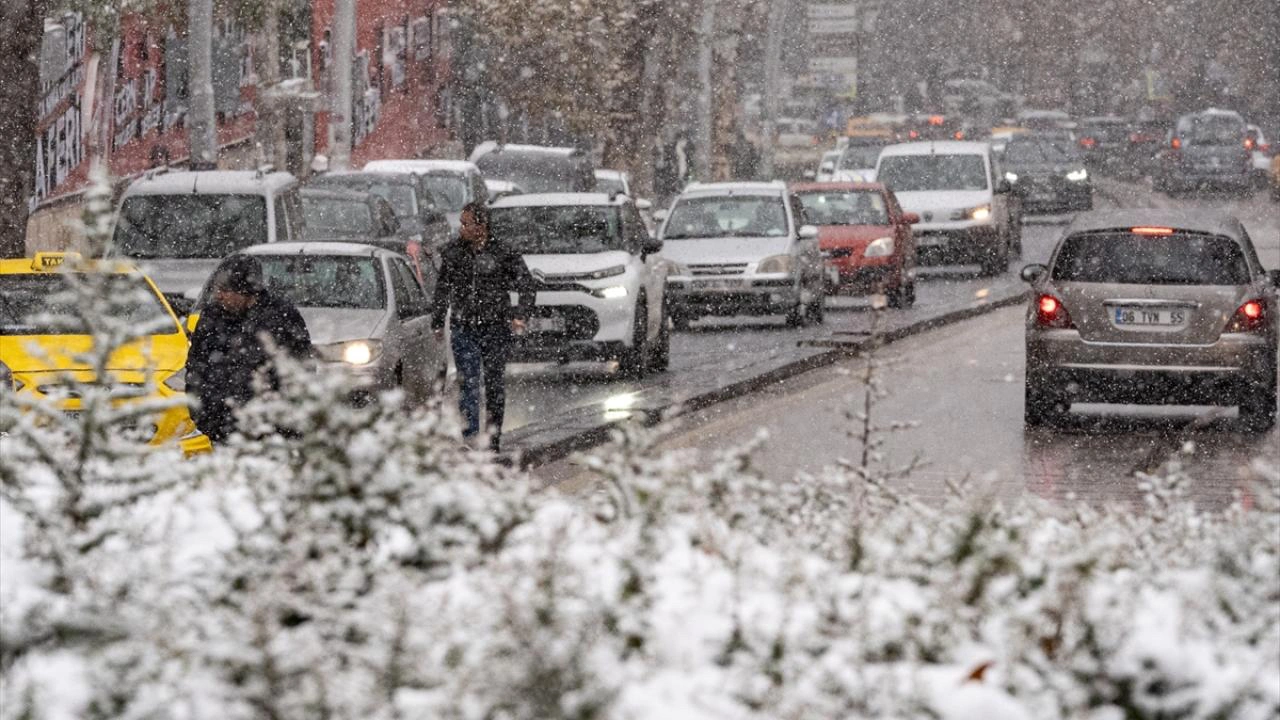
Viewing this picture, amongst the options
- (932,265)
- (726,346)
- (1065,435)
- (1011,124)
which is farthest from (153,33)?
(1011,124)

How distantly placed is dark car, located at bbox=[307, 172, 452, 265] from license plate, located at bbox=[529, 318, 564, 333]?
7.42m

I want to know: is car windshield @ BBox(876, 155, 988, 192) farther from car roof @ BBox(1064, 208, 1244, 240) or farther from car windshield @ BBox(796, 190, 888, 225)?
car roof @ BBox(1064, 208, 1244, 240)

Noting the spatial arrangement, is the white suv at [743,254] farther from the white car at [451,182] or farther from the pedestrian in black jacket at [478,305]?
the pedestrian in black jacket at [478,305]

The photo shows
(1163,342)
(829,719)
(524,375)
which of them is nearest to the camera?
(829,719)

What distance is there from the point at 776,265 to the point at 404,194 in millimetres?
5136

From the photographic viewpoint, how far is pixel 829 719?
468 centimetres

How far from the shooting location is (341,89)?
36.3 metres

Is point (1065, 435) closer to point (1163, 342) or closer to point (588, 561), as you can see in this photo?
point (1163, 342)

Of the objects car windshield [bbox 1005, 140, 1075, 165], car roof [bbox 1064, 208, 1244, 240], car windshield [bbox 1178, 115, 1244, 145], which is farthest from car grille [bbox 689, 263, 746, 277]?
car windshield [bbox 1178, 115, 1244, 145]

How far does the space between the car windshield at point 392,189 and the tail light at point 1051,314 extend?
13.8 meters

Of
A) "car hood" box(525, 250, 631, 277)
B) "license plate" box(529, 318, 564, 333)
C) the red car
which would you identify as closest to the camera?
"license plate" box(529, 318, 564, 333)

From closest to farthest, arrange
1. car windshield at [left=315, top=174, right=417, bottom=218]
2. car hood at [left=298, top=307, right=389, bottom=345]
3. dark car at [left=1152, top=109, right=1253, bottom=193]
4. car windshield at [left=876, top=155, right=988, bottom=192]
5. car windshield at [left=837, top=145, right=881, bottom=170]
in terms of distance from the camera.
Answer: car hood at [left=298, top=307, right=389, bottom=345] → car windshield at [left=315, top=174, right=417, bottom=218] → car windshield at [left=876, top=155, right=988, bottom=192] → car windshield at [left=837, top=145, right=881, bottom=170] → dark car at [left=1152, top=109, right=1253, bottom=193]

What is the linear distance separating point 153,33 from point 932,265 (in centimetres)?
1250

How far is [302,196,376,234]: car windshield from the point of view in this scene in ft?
84.7
